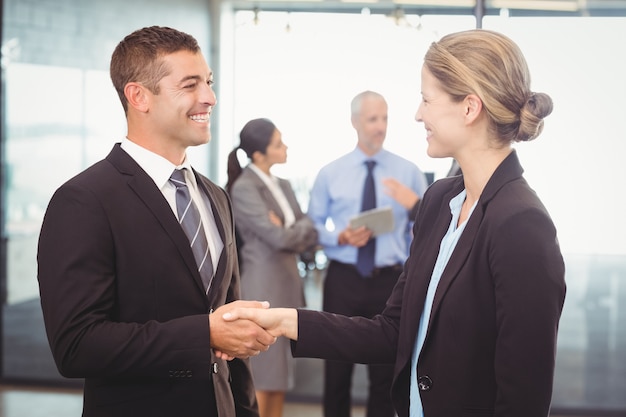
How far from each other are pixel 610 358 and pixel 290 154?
2413 millimetres

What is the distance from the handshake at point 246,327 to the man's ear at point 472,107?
0.72m

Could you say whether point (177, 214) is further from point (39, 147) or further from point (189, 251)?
point (39, 147)

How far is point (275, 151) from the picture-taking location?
4.48 metres

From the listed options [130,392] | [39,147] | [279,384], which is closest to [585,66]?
[279,384]

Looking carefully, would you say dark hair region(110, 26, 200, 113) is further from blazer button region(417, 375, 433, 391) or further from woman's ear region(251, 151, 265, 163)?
woman's ear region(251, 151, 265, 163)

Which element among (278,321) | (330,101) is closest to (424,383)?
(278,321)

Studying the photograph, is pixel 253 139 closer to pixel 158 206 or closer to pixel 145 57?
pixel 145 57

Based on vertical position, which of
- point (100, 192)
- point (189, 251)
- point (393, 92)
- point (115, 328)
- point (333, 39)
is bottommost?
point (115, 328)

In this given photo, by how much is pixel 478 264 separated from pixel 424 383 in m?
0.33

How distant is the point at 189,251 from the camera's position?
2072mm

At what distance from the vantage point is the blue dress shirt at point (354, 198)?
445cm

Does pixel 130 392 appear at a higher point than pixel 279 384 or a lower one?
higher

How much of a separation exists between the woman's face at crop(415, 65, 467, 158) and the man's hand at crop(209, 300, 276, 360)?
0.66 meters

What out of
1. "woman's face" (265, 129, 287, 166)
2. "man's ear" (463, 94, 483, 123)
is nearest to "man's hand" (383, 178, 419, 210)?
"woman's face" (265, 129, 287, 166)
